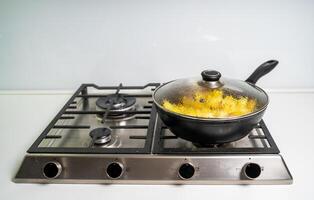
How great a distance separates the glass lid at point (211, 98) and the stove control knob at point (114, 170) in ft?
0.54

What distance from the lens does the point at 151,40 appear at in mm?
1144

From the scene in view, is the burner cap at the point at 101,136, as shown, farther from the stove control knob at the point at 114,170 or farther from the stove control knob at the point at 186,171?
the stove control knob at the point at 186,171

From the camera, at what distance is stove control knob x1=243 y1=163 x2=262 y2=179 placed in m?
0.71

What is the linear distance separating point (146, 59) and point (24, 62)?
1.50 ft

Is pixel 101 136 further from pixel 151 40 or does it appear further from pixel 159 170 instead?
pixel 151 40

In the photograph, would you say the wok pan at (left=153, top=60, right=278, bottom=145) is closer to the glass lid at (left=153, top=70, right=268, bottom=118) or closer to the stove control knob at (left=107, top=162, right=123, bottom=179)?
the glass lid at (left=153, top=70, right=268, bottom=118)

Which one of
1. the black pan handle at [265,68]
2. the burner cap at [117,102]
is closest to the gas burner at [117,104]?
the burner cap at [117,102]

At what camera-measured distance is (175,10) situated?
43.3 inches

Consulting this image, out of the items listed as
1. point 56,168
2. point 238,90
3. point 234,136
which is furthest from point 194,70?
point 56,168

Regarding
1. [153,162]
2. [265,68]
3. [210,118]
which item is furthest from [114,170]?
[265,68]

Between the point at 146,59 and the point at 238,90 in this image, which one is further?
the point at 146,59

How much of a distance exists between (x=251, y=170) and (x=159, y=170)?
0.67 feet

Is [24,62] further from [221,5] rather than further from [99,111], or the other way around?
[221,5]

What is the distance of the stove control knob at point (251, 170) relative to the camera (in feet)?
2.31
